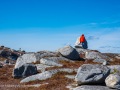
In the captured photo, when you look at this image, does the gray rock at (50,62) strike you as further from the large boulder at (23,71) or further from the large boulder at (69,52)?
the large boulder at (23,71)

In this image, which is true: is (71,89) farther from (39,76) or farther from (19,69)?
(19,69)

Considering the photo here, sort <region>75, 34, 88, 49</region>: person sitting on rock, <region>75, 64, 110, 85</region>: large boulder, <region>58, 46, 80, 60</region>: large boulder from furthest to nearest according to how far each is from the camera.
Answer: <region>75, 34, 88, 49</region>: person sitting on rock < <region>58, 46, 80, 60</region>: large boulder < <region>75, 64, 110, 85</region>: large boulder

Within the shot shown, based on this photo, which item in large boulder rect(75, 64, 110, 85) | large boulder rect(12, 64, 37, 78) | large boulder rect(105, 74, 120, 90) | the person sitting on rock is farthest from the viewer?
the person sitting on rock

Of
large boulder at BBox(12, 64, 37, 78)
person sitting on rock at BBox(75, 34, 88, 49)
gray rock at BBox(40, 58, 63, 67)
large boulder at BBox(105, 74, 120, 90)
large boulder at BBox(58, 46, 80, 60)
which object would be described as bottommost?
large boulder at BBox(105, 74, 120, 90)

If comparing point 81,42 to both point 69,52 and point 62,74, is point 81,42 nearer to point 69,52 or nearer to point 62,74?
point 69,52

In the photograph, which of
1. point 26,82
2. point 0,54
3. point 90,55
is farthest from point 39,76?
point 0,54

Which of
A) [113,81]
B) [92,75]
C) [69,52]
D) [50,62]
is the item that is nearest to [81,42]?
[69,52]

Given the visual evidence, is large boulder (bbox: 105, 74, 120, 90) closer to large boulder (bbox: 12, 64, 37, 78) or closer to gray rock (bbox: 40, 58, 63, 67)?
large boulder (bbox: 12, 64, 37, 78)

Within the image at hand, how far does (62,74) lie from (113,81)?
12.8m

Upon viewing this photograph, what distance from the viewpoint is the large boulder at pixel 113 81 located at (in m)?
25.7

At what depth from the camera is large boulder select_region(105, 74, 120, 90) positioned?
25734mm

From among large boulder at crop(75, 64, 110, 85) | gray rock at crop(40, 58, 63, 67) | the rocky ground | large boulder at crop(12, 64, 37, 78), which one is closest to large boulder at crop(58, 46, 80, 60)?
the rocky ground

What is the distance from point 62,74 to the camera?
3784 centimetres

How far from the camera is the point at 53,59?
1903 inches
